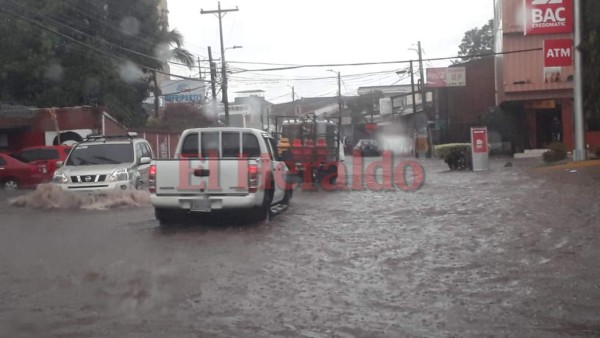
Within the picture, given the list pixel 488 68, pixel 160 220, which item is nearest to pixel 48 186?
pixel 160 220

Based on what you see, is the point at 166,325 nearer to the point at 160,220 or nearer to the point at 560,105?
the point at 160,220

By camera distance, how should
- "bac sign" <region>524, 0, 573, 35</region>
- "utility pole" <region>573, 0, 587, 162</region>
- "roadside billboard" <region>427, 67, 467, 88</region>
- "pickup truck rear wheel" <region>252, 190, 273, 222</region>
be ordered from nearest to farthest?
1. "pickup truck rear wheel" <region>252, 190, 273, 222</region>
2. "utility pole" <region>573, 0, 587, 162</region>
3. "bac sign" <region>524, 0, 573, 35</region>
4. "roadside billboard" <region>427, 67, 467, 88</region>

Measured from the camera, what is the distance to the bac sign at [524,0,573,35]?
30.8m

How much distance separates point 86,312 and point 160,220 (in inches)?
230

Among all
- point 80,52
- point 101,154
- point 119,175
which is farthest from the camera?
point 80,52

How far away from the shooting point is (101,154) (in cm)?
1711

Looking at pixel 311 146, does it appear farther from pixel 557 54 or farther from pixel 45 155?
pixel 557 54

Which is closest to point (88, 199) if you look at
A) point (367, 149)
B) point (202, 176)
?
point (202, 176)

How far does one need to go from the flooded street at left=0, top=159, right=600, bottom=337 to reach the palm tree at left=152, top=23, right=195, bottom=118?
23659mm

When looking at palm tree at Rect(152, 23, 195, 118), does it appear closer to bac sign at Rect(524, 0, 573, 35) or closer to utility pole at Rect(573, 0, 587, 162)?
bac sign at Rect(524, 0, 573, 35)

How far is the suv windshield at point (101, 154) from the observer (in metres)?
17.0

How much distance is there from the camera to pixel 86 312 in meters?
7.15

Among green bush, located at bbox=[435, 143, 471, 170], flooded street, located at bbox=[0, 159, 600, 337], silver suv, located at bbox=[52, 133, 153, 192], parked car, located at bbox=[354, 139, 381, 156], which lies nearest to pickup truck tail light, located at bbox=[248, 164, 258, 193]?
flooded street, located at bbox=[0, 159, 600, 337]

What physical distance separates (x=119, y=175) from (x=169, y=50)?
23885 mm
